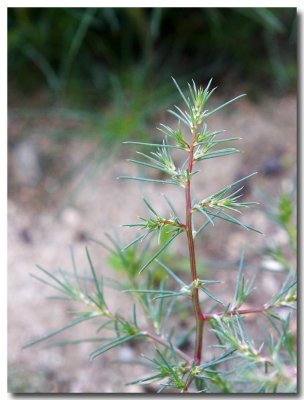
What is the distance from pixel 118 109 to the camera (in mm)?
1331

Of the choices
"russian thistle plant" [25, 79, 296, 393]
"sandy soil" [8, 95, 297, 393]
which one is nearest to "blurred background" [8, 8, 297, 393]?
"sandy soil" [8, 95, 297, 393]

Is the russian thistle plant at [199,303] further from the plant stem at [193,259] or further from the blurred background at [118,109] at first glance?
the blurred background at [118,109]

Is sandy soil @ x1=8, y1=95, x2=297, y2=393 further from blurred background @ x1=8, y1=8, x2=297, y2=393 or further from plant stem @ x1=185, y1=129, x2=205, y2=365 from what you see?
plant stem @ x1=185, y1=129, x2=205, y2=365

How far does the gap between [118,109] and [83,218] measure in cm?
25

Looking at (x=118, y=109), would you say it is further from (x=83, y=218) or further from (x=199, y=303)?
(x=199, y=303)

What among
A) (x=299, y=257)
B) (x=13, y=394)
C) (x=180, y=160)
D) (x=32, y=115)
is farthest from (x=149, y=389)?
(x=32, y=115)

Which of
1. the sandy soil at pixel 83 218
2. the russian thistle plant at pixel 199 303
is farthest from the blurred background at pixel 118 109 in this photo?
the russian thistle plant at pixel 199 303

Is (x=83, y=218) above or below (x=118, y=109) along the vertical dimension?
below

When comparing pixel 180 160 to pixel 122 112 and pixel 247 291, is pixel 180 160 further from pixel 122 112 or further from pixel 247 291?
pixel 247 291

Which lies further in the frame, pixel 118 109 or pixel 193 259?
pixel 118 109

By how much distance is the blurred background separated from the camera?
1221 millimetres

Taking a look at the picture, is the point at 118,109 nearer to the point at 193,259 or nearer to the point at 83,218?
the point at 83,218

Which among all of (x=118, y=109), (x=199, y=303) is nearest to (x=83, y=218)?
(x=118, y=109)

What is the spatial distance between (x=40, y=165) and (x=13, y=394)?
52cm
